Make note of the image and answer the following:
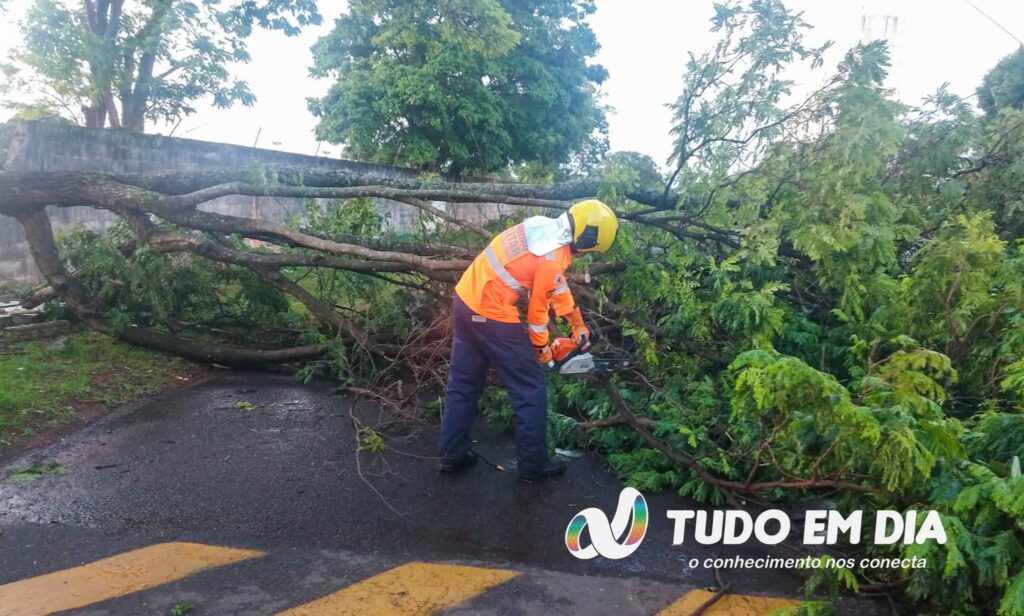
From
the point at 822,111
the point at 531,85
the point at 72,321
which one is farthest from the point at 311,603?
the point at 531,85

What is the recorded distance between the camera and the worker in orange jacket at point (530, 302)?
3408 millimetres

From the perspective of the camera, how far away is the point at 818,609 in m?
2.24

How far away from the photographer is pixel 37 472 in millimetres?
3605

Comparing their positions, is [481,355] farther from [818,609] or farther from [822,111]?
[822,111]

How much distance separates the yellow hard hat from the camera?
3.41 metres

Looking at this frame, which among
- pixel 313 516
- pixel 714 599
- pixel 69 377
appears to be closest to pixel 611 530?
pixel 714 599

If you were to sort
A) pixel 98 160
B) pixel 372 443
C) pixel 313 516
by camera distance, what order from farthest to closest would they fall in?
pixel 98 160 < pixel 372 443 < pixel 313 516

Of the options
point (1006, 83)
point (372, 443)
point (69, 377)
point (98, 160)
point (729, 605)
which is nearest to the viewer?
point (729, 605)

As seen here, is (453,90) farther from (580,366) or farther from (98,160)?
(580,366)

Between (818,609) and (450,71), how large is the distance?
13.7 m

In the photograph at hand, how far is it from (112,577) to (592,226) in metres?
2.62

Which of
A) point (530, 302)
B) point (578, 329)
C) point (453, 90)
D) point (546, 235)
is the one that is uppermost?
point (453, 90)

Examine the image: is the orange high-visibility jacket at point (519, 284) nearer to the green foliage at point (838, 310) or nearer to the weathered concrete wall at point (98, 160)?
the green foliage at point (838, 310)

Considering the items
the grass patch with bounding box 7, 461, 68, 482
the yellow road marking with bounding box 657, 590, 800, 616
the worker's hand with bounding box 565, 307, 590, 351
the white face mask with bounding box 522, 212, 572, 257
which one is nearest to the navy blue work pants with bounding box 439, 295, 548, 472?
the worker's hand with bounding box 565, 307, 590, 351
